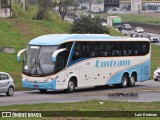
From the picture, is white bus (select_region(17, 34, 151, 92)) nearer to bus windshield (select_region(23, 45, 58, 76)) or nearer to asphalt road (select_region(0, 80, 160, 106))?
bus windshield (select_region(23, 45, 58, 76))

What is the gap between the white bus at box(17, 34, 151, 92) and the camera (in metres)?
33.9

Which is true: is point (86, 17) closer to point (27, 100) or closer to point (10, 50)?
point (10, 50)

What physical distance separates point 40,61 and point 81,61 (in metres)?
3.00

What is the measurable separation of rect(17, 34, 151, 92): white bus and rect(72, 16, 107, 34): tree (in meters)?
32.1

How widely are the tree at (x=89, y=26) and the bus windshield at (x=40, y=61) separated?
132 ft

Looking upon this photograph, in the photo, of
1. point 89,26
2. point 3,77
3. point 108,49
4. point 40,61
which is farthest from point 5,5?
point 3,77

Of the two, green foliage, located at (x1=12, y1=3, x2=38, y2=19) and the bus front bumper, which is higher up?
green foliage, located at (x1=12, y1=3, x2=38, y2=19)

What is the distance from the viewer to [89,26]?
244 ft

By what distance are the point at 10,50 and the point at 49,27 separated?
83.6 feet

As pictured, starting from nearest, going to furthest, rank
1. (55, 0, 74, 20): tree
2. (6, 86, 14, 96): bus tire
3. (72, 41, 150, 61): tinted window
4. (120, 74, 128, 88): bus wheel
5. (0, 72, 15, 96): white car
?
(0, 72, 15, 96): white car
(6, 86, 14, 96): bus tire
(72, 41, 150, 61): tinted window
(120, 74, 128, 88): bus wheel
(55, 0, 74, 20): tree

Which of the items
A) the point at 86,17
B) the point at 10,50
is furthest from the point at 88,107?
the point at 86,17

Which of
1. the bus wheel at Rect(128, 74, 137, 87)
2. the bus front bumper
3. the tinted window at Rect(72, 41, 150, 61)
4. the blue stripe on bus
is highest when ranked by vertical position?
the tinted window at Rect(72, 41, 150, 61)

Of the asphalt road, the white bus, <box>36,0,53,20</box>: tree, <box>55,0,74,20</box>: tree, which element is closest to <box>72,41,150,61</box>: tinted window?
the white bus

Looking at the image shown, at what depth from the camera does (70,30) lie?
261 ft
